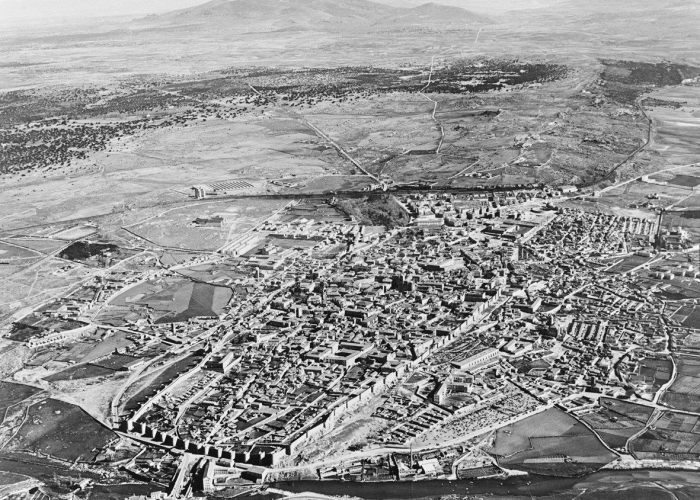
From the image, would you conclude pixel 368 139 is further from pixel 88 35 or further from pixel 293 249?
pixel 88 35

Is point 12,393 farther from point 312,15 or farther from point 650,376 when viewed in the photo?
point 312,15

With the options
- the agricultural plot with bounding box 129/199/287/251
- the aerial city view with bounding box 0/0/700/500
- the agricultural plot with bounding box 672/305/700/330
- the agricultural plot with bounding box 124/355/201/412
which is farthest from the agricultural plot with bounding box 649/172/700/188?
the agricultural plot with bounding box 124/355/201/412

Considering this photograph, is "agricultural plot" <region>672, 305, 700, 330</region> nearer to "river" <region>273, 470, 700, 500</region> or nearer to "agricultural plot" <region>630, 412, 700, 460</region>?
"agricultural plot" <region>630, 412, 700, 460</region>

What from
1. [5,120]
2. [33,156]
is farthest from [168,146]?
[5,120]

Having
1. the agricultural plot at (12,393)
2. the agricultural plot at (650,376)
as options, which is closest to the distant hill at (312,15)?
the agricultural plot at (650,376)

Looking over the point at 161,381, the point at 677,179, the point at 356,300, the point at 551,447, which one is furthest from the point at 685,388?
the point at 677,179

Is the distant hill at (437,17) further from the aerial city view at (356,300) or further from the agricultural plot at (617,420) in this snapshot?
the agricultural plot at (617,420)

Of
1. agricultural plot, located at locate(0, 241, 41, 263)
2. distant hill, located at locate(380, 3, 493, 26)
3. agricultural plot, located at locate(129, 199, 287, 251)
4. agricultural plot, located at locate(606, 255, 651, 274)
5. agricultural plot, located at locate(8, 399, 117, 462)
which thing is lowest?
agricultural plot, located at locate(8, 399, 117, 462)
